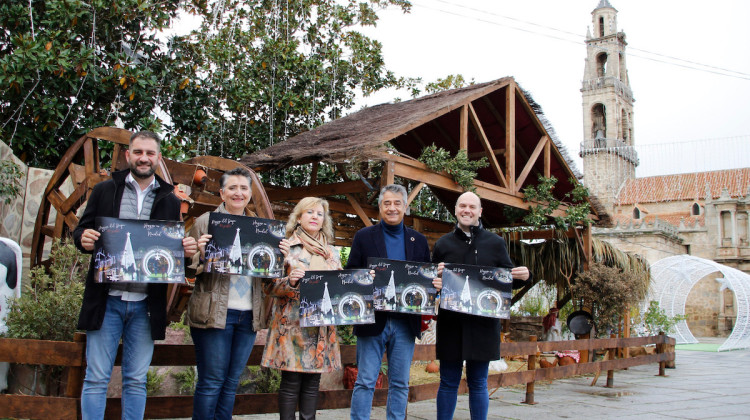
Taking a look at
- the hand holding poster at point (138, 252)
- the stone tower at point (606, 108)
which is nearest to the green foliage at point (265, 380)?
the hand holding poster at point (138, 252)

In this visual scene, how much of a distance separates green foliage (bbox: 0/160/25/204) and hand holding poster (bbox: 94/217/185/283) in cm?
457

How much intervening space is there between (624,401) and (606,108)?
53.3 m

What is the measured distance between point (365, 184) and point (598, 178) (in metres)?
48.7

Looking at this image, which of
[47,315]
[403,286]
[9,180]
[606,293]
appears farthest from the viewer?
[606,293]

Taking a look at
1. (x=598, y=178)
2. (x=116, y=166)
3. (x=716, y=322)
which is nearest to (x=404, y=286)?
(x=116, y=166)

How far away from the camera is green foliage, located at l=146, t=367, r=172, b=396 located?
5.34 metres

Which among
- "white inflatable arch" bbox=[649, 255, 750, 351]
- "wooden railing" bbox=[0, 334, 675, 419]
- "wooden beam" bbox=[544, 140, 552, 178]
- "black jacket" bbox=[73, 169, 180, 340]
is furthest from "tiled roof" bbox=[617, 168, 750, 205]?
"black jacket" bbox=[73, 169, 180, 340]

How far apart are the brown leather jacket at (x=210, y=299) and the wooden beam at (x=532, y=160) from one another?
6715 mm

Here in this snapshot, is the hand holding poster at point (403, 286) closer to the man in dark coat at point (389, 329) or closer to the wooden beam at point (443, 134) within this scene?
the man in dark coat at point (389, 329)

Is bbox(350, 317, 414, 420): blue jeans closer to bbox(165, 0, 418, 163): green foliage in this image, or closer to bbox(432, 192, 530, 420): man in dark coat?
bbox(432, 192, 530, 420): man in dark coat

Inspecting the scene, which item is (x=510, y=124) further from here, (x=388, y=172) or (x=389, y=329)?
(x=389, y=329)

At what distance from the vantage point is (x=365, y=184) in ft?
26.3

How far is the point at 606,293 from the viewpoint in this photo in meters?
10.5

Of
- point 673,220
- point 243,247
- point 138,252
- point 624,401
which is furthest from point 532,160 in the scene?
point 673,220
